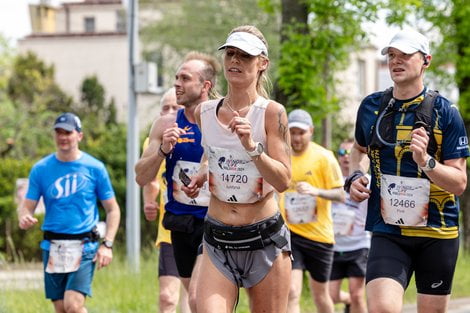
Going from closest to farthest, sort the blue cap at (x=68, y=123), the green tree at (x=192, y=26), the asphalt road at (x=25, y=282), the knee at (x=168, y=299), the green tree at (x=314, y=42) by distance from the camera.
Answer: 1. the knee at (x=168, y=299)
2. the blue cap at (x=68, y=123)
3. the asphalt road at (x=25, y=282)
4. the green tree at (x=314, y=42)
5. the green tree at (x=192, y=26)

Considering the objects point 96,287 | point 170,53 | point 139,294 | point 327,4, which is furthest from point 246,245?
point 170,53

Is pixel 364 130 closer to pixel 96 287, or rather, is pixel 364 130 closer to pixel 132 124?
pixel 96 287

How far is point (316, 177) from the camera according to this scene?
Answer: 10.2 meters

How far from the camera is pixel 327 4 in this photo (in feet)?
47.4

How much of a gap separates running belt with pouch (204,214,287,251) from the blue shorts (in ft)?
10.3

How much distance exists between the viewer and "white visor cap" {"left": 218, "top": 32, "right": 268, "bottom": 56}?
5871 mm

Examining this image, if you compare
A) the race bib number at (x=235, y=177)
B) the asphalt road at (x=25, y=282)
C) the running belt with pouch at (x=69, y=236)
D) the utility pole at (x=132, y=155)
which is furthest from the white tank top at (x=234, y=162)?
the utility pole at (x=132, y=155)

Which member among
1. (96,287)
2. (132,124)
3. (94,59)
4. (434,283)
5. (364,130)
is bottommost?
(94,59)

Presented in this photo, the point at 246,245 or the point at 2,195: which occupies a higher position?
the point at 246,245

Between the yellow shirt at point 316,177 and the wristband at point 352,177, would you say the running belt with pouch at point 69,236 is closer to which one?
the yellow shirt at point 316,177

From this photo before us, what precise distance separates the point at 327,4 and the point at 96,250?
655 cm

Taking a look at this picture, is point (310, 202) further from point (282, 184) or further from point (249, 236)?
point (282, 184)

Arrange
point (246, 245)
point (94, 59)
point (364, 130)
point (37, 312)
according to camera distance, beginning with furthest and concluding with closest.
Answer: point (94, 59) → point (37, 312) → point (364, 130) → point (246, 245)

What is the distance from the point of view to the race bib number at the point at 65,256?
350 inches
